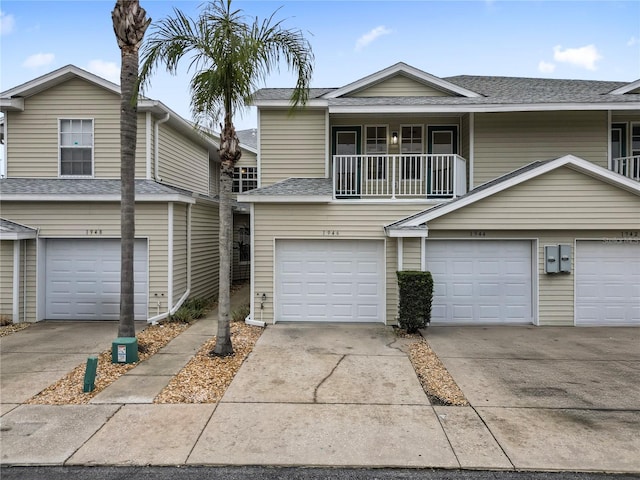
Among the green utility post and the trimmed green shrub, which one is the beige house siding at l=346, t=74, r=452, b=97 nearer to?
the trimmed green shrub

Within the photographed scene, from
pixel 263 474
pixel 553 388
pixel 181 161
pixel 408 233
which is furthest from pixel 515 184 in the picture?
pixel 181 161

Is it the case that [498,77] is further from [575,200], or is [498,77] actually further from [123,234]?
[123,234]

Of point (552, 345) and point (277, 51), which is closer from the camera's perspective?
point (277, 51)

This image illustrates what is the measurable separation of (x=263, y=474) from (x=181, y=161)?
12.0m

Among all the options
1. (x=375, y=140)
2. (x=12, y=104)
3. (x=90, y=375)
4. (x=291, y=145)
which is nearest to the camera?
(x=90, y=375)

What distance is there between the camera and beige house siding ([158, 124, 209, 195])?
12.2m

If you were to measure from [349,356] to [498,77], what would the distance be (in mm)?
12305

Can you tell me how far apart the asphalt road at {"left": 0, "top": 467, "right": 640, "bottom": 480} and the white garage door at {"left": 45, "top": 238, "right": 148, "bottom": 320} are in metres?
6.82

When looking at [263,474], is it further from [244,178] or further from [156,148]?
[244,178]

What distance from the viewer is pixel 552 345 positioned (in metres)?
8.12

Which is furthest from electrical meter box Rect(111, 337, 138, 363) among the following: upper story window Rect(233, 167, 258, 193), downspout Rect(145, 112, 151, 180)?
upper story window Rect(233, 167, 258, 193)

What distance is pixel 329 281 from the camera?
999 cm

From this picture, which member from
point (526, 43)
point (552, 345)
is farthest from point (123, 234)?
point (526, 43)

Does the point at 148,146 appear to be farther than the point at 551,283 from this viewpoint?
Yes
